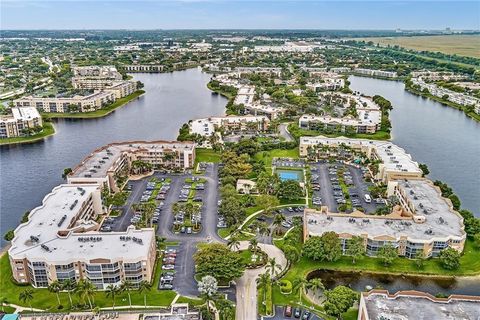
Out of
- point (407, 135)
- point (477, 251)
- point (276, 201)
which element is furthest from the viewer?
point (407, 135)

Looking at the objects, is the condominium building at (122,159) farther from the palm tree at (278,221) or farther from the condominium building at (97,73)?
the condominium building at (97,73)

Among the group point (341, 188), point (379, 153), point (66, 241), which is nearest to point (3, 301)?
point (66, 241)

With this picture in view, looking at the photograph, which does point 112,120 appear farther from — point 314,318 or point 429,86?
point 429,86

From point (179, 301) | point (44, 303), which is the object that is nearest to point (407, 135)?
point (179, 301)

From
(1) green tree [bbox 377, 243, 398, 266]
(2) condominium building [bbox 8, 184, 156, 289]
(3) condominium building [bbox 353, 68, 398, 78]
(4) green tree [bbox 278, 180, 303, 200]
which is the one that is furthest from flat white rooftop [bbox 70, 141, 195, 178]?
(3) condominium building [bbox 353, 68, 398, 78]

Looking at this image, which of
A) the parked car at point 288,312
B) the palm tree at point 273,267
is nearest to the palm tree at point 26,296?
the palm tree at point 273,267
